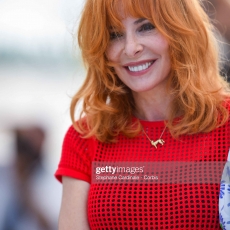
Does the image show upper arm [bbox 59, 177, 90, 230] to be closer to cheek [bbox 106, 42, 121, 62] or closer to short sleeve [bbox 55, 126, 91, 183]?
short sleeve [bbox 55, 126, 91, 183]

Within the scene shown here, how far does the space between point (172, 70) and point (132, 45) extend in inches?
7.5

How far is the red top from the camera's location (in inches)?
77.5

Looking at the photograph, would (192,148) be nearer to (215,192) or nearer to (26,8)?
(215,192)

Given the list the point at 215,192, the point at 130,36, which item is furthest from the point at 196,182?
the point at 130,36

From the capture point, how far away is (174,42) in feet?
6.88

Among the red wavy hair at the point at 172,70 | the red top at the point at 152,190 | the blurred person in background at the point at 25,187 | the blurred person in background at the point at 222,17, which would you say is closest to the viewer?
the red top at the point at 152,190

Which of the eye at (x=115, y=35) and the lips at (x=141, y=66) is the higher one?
the eye at (x=115, y=35)

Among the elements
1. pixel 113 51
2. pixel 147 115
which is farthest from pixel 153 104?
pixel 113 51

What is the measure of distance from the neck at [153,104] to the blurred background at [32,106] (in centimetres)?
103

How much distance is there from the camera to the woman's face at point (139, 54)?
6.86 ft

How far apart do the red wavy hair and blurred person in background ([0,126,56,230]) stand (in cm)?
114

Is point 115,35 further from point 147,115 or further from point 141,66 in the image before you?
point 147,115

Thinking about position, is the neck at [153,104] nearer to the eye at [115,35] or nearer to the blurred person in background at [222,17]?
the eye at [115,35]

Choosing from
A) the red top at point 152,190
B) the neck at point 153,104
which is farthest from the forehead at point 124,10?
the red top at point 152,190
